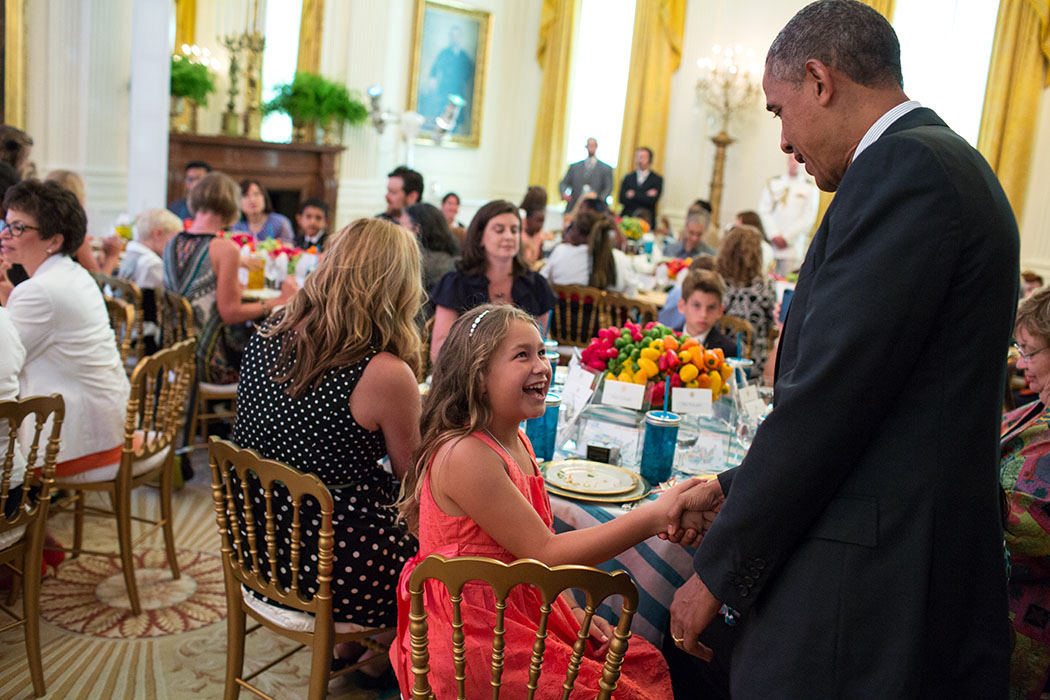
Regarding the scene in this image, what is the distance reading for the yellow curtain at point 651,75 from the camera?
35.7 ft

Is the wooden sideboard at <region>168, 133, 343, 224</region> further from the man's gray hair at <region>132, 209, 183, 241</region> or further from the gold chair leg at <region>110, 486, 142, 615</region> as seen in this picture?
the gold chair leg at <region>110, 486, 142, 615</region>

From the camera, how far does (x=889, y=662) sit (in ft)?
4.15

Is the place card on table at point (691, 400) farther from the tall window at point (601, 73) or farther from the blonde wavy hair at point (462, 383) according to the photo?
the tall window at point (601, 73)

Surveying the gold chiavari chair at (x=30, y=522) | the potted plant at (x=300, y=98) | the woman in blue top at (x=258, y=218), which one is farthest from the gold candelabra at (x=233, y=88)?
the gold chiavari chair at (x=30, y=522)

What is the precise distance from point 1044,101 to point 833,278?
8.14m

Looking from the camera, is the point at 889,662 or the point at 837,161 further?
the point at 837,161

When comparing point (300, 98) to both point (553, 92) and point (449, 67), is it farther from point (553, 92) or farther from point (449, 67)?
point (553, 92)

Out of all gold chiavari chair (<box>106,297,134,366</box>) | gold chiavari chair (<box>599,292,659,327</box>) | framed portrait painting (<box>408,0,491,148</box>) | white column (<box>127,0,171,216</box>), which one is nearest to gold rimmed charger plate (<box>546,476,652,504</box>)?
gold chiavari chair (<box>106,297,134,366</box>)

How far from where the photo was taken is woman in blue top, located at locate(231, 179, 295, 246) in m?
6.23

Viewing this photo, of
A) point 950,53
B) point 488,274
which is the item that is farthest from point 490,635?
point 950,53

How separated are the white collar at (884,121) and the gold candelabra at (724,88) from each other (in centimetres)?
928

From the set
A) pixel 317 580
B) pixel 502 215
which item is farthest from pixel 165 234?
pixel 317 580

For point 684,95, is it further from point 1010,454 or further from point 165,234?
point 1010,454

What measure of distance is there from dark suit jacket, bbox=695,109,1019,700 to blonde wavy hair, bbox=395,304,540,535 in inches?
25.4
